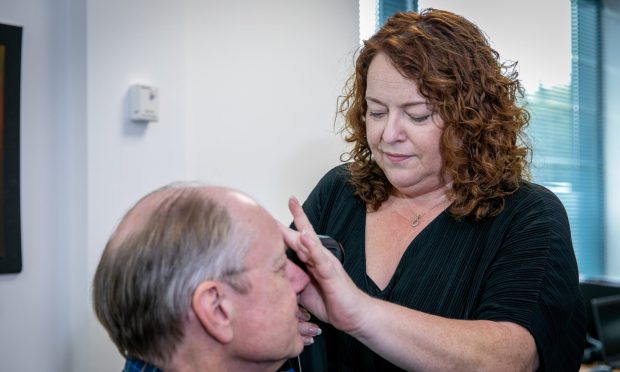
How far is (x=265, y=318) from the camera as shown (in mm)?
942

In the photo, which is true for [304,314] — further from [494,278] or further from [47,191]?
[47,191]

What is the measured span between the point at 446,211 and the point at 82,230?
117 centimetres

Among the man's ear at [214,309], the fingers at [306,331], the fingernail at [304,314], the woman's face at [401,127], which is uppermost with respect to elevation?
the woman's face at [401,127]

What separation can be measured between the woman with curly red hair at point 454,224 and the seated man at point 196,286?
0.46 feet

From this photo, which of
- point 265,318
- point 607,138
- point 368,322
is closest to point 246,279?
point 265,318

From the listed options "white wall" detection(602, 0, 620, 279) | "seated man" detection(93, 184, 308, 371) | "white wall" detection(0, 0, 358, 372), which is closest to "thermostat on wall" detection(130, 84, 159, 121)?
"white wall" detection(0, 0, 358, 372)

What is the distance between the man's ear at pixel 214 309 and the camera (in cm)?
88

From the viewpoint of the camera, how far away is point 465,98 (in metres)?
1.32

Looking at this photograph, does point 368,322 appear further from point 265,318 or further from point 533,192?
point 533,192

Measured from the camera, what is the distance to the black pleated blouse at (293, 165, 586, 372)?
1176mm

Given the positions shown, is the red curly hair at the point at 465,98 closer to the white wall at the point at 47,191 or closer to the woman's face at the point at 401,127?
the woman's face at the point at 401,127

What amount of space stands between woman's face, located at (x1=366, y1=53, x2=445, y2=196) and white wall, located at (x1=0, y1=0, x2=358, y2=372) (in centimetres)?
85

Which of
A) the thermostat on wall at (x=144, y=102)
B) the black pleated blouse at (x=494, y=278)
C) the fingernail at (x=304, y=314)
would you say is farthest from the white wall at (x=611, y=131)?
the fingernail at (x=304, y=314)

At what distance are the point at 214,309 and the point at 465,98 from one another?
79 cm
